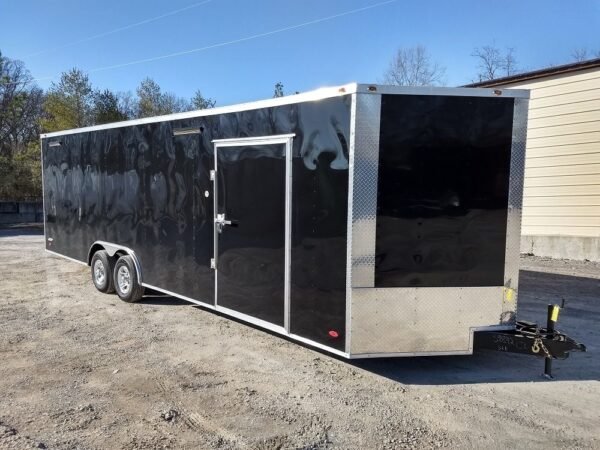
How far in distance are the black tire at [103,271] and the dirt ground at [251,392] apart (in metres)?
1.37

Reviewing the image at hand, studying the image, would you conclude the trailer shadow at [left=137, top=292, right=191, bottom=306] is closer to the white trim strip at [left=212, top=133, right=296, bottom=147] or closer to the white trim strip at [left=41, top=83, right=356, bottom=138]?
the white trim strip at [left=41, top=83, right=356, bottom=138]

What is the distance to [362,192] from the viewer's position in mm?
4469

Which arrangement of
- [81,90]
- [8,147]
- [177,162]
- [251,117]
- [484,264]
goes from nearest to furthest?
[484,264] → [251,117] → [177,162] → [81,90] → [8,147]

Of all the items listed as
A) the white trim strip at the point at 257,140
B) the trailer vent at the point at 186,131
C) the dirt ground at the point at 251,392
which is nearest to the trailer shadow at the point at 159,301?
the dirt ground at the point at 251,392

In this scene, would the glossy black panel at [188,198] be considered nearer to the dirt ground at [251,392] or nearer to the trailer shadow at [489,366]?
the dirt ground at [251,392]

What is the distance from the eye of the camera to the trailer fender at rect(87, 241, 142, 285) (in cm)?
755

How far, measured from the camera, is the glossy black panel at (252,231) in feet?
17.1

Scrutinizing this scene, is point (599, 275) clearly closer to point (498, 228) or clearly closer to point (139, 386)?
point (498, 228)

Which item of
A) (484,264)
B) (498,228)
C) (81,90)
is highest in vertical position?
(81,90)

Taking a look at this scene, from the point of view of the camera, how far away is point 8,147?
2964cm

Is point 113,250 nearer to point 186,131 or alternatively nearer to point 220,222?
point 186,131

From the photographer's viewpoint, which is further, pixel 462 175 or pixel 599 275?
pixel 599 275

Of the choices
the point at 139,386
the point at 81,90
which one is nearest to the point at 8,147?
the point at 81,90

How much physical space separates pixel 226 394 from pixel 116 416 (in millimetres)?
901
